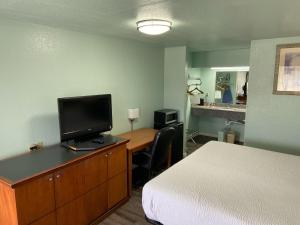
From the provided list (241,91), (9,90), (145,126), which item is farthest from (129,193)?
(241,91)

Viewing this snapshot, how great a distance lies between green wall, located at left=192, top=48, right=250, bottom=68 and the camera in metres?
4.69

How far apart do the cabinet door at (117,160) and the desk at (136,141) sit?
0.35 ft

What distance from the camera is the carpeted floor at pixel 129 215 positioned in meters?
2.52

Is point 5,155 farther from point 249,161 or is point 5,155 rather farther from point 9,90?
point 249,161

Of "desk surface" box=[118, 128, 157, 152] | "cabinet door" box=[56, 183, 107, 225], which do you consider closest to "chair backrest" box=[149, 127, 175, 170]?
"desk surface" box=[118, 128, 157, 152]

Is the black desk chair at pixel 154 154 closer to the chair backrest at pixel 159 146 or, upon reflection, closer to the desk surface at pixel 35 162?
the chair backrest at pixel 159 146

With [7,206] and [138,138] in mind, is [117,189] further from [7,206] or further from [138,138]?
[7,206]

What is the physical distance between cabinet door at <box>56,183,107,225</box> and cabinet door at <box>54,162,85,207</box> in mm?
75

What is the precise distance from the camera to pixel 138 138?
3.40m

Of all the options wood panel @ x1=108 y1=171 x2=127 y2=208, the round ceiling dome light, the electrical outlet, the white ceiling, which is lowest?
wood panel @ x1=108 y1=171 x2=127 y2=208

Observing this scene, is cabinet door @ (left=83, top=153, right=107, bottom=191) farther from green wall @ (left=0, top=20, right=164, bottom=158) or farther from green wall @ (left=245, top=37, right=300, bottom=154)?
green wall @ (left=245, top=37, right=300, bottom=154)

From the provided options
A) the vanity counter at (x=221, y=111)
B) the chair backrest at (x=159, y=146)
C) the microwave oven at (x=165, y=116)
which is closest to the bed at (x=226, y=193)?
the chair backrest at (x=159, y=146)

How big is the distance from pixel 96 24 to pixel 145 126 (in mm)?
2223

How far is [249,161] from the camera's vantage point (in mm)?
2564
